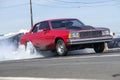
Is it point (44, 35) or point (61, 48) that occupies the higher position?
point (44, 35)

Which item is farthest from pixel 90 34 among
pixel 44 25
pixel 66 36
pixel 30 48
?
pixel 30 48

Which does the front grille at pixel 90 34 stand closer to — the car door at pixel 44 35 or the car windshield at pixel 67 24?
the car windshield at pixel 67 24

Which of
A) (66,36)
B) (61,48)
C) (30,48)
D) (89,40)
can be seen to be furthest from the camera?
(30,48)

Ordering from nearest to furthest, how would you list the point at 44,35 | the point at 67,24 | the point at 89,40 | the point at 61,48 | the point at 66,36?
the point at 66,36
the point at 89,40
the point at 61,48
the point at 67,24
the point at 44,35

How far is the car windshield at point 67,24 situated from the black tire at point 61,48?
74 centimetres

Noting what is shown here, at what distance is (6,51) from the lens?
20.4 meters

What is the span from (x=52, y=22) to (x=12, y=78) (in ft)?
27.5

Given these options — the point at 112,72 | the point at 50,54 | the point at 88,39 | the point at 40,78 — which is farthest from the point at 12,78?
the point at 50,54

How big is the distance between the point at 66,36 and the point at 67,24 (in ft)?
4.12

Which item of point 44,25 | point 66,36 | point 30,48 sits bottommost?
point 30,48

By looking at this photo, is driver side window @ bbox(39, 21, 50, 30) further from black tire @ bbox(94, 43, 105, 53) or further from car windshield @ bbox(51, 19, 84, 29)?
black tire @ bbox(94, 43, 105, 53)

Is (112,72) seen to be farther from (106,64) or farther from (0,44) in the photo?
(0,44)

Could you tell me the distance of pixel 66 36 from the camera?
54.5ft

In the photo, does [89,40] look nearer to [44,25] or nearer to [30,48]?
[44,25]
